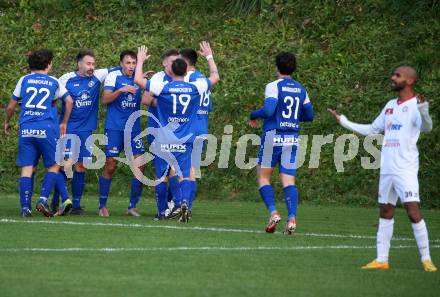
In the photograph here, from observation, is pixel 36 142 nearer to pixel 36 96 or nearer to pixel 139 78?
pixel 36 96

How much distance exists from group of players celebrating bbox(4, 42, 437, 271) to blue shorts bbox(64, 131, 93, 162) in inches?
0.6

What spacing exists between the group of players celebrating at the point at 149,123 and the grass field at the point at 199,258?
0.53 meters

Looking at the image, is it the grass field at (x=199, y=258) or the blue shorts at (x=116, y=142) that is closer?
the grass field at (x=199, y=258)

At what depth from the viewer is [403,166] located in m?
11.1

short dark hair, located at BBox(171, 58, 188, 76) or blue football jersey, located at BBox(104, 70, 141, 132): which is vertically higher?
short dark hair, located at BBox(171, 58, 188, 76)

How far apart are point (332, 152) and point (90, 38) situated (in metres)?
7.05

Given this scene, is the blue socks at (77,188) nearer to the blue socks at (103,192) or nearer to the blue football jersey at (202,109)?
the blue socks at (103,192)

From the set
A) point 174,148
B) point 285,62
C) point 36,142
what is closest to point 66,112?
point 36,142

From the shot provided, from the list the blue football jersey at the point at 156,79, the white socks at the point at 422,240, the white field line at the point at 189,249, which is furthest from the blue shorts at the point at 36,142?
the white socks at the point at 422,240

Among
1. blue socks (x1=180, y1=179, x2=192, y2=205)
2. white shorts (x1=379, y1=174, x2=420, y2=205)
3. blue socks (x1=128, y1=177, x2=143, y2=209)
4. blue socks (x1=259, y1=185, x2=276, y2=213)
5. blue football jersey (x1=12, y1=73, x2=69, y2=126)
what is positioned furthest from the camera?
blue socks (x1=128, y1=177, x2=143, y2=209)

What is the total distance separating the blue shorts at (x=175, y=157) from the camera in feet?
52.6

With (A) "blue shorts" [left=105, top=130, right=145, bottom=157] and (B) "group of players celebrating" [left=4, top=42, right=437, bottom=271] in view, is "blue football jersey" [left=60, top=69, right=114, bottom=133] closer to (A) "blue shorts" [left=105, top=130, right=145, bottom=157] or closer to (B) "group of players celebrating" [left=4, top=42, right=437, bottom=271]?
(B) "group of players celebrating" [left=4, top=42, right=437, bottom=271]

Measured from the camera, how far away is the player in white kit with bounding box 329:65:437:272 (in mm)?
11117

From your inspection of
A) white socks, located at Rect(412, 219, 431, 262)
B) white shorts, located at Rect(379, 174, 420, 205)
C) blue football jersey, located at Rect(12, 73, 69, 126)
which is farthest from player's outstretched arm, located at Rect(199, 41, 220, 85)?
white socks, located at Rect(412, 219, 431, 262)
